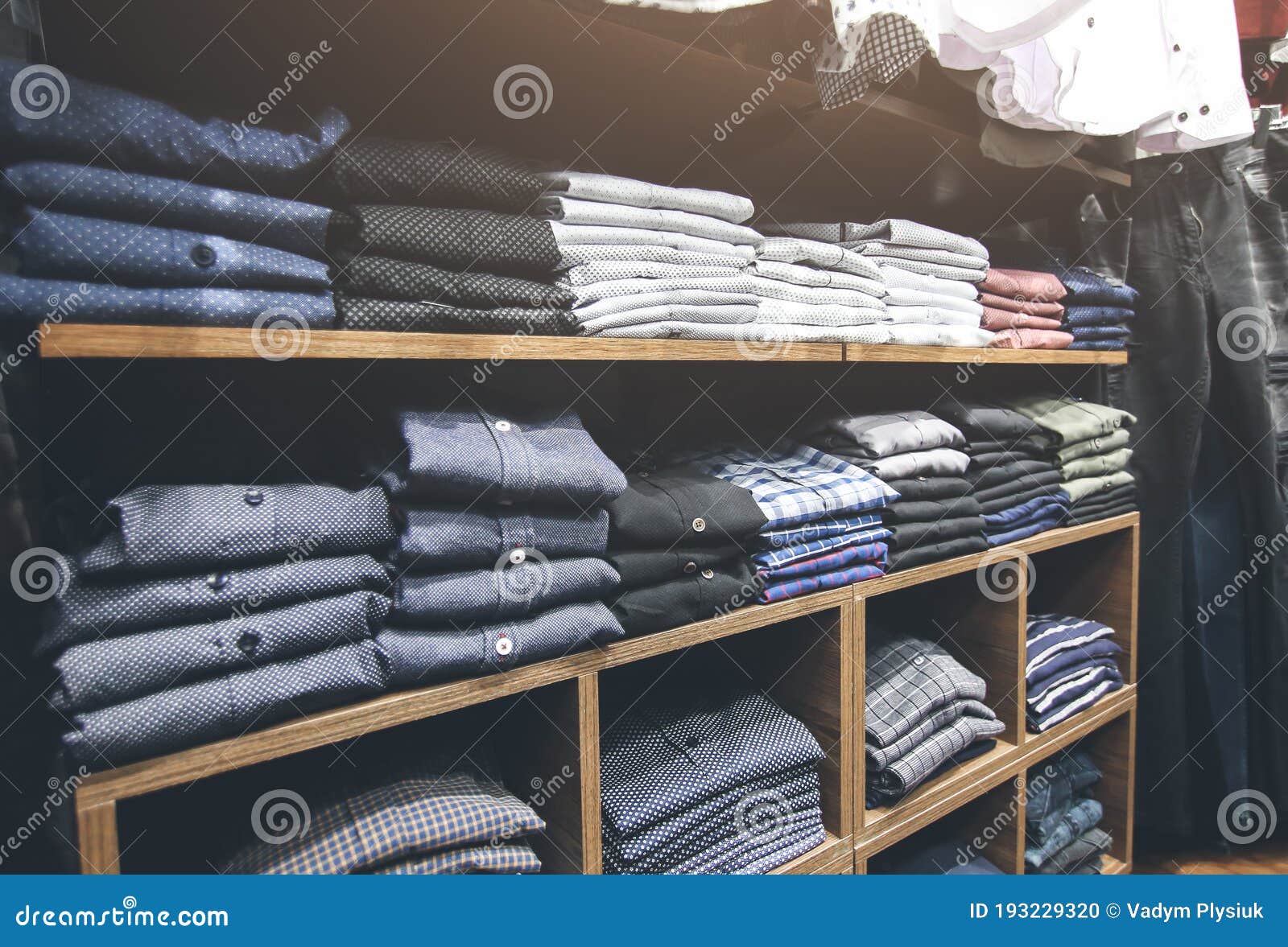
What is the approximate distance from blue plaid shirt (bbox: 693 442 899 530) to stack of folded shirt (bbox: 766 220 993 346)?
0.21 m

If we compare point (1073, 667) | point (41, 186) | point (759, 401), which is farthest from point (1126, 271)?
point (41, 186)

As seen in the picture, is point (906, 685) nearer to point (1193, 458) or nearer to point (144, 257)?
point (1193, 458)

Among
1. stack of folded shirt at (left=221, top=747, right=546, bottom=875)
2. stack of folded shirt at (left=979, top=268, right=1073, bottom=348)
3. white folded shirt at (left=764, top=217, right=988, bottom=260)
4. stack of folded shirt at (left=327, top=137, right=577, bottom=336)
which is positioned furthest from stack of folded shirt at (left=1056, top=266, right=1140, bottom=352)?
stack of folded shirt at (left=221, top=747, right=546, bottom=875)

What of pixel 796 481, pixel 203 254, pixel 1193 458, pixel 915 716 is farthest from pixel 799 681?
pixel 1193 458

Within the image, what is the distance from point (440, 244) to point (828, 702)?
0.84 meters

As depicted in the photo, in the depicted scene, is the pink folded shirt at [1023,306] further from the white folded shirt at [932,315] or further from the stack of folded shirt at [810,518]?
the stack of folded shirt at [810,518]

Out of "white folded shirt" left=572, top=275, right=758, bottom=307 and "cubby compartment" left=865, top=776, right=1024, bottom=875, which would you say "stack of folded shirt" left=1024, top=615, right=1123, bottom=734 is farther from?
"white folded shirt" left=572, top=275, right=758, bottom=307

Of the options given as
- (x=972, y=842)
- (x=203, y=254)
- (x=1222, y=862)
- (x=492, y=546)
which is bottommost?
(x=1222, y=862)

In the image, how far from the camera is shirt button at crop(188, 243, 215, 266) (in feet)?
2.19

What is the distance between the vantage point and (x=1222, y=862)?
187cm

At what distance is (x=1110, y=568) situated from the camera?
172 cm

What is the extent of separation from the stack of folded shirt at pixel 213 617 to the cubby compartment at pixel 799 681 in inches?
19.2

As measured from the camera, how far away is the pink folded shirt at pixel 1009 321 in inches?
55.3
